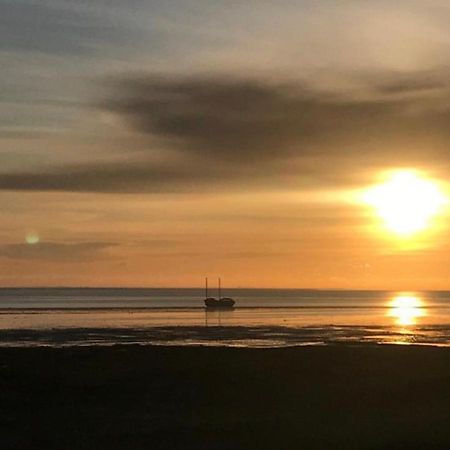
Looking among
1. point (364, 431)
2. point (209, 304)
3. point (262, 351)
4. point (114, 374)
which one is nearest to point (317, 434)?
point (364, 431)

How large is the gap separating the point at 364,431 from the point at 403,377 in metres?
10.8

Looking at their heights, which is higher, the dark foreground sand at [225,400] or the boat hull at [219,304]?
the boat hull at [219,304]

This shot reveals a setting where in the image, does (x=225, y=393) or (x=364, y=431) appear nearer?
(x=364, y=431)

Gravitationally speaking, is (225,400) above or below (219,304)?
below

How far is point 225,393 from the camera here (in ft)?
90.6

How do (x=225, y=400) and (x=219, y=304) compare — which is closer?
(x=225, y=400)

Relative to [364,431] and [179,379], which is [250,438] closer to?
[364,431]

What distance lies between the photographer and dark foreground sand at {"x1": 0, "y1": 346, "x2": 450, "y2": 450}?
20.3 metres

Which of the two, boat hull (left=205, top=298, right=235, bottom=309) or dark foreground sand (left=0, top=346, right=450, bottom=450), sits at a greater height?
boat hull (left=205, top=298, right=235, bottom=309)

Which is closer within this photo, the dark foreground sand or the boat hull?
the dark foreground sand

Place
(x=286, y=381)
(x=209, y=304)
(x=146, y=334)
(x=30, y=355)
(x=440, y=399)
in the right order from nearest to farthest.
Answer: (x=440, y=399) < (x=286, y=381) < (x=30, y=355) < (x=146, y=334) < (x=209, y=304)

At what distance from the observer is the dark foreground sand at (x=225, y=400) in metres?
20.3

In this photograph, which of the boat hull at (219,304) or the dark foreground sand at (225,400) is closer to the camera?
the dark foreground sand at (225,400)

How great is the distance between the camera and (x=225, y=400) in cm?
2630
